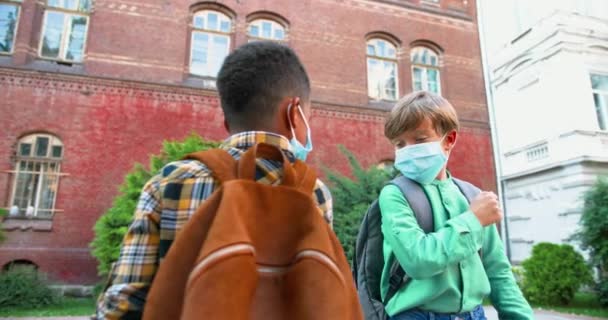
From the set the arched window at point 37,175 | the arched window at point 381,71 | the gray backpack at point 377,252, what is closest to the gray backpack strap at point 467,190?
the gray backpack at point 377,252

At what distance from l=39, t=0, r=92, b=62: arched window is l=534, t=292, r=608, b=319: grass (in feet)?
51.3

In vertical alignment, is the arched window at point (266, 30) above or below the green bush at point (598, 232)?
above

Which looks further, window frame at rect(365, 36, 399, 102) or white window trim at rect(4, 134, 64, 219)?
window frame at rect(365, 36, 399, 102)

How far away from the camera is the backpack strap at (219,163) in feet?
3.60

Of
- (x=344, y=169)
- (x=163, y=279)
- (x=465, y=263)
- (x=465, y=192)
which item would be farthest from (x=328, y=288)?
(x=344, y=169)

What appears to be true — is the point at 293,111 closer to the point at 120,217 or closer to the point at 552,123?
the point at 120,217

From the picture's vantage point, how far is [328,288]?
38.8 inches

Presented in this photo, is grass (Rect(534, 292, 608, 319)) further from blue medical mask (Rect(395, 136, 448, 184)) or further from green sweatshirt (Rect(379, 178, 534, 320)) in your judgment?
blue medical mask (Rect(395, 136, 448, 184))

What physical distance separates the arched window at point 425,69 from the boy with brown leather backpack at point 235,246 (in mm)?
16160

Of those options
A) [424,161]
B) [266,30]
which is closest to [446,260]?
[424,161]

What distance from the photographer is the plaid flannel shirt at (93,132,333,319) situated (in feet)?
3.53

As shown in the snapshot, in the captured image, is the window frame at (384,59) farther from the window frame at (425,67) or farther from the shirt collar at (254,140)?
A: the shirt collar at (254,140)

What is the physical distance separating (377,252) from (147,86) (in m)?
12.5

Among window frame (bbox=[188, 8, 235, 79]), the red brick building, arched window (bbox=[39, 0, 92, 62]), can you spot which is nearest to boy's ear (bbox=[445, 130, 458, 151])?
the red brick building
